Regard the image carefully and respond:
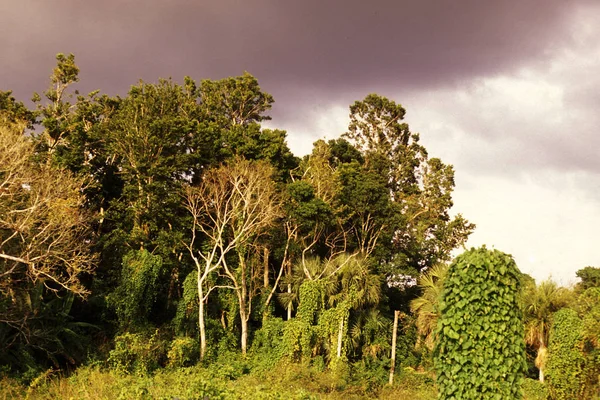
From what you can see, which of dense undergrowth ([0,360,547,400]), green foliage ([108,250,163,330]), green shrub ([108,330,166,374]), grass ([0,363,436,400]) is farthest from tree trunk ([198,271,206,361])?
green shrub ([108,330,166,374])

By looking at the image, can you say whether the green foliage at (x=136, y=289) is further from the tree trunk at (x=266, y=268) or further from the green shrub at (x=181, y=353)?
the tree trunk at (x=266, y=268)

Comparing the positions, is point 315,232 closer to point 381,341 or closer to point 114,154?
point 381,341

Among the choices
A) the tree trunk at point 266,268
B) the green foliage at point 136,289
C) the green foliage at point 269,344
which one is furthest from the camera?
the tree trunk at point 266,268

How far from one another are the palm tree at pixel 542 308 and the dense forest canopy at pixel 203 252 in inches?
2.4

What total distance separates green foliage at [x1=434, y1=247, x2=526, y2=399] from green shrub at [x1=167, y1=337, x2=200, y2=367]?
41.1 ft

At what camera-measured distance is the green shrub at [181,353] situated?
17.7 metres

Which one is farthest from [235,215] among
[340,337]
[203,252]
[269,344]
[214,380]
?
[214,380]

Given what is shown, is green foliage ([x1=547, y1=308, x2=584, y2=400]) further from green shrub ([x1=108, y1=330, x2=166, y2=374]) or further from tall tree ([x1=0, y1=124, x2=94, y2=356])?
tall tree ([x1=0, y1=124, x2=94, y2=356])

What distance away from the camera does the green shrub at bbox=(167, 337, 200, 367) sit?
1767cm

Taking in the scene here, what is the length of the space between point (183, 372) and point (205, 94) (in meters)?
16.5

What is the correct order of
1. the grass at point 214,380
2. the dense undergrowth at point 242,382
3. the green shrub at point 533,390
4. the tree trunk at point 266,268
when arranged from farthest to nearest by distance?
the tree trunk at point 266,268 < the green shrub at point 533,390 < the dense undergrowth at point 242,382 < the grass at point 214,380

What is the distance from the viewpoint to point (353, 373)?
64.6 feet

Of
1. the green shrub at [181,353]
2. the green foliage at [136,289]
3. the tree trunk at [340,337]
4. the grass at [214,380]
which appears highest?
the green foliage at [136,289]

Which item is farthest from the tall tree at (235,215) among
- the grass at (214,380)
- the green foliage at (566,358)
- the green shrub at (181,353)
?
the green foliage at (566,358)
